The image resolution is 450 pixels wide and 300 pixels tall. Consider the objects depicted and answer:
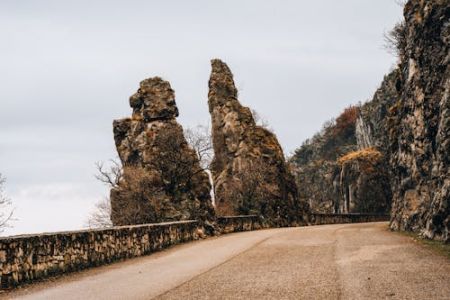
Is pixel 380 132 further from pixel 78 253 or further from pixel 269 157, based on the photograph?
pixel 78 253

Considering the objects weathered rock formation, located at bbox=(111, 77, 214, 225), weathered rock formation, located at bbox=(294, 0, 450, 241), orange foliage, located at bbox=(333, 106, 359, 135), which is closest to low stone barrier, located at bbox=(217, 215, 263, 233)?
weathered rock formation, located at bbox=(111, 77, 214, 225)

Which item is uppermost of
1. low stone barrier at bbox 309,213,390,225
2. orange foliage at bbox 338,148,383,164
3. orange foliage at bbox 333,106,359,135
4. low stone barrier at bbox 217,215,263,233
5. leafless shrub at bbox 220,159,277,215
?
orange foliage at bbox 333,106,359,135

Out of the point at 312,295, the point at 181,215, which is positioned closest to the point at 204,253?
the point at 312,295

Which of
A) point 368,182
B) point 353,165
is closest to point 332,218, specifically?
point 368,182

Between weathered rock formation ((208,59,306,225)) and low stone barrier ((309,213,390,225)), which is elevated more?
weathered rock formation ((208,59,306,225))

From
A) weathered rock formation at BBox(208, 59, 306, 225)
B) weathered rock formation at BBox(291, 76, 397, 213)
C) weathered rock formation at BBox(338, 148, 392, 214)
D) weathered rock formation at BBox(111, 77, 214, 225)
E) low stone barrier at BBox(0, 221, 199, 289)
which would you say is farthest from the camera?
weathered rock formation at BBox(291, 76, 397, 213)

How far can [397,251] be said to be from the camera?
47.7ft

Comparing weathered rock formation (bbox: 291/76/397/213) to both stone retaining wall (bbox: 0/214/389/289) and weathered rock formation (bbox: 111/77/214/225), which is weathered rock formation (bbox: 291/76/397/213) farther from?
stone retaining wall (bbox: 0/214/389/289)

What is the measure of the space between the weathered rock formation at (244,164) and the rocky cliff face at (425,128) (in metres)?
19.5

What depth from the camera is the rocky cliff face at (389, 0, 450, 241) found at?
17.3 meters

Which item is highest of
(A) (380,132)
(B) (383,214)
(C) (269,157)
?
(A) (380,132)

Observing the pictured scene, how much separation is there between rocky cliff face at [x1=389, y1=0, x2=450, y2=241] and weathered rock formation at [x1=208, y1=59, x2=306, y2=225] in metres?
19.5

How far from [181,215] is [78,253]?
63.8 feet

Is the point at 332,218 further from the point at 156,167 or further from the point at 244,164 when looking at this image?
the point at 156,167
